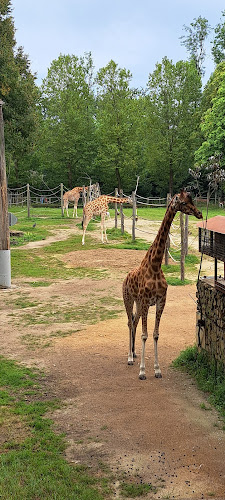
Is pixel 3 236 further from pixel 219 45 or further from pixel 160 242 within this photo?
pixel 219 45

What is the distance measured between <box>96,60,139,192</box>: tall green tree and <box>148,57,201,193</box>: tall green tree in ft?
5.49

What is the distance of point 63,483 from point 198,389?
265 centimetres

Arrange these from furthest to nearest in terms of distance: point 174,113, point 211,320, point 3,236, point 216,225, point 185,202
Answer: point 174,113, point 3,236, point 211,320, point 185,202, point 216,225

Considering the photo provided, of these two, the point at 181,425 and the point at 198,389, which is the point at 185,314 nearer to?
the point at 198,389

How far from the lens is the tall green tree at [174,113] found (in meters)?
37.2

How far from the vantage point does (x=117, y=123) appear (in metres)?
38.3

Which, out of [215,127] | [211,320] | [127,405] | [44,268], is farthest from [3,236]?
[215,127]

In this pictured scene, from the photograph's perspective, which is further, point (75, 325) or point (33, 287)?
point (33, 287)

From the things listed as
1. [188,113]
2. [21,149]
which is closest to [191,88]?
[188,113]

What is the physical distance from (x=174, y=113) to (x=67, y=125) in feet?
29.0

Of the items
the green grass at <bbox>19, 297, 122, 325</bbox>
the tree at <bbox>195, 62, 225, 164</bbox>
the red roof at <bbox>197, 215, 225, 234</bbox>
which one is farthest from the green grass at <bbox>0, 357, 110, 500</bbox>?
the tree at <bbox>195, 62, 225, 164</bbox>

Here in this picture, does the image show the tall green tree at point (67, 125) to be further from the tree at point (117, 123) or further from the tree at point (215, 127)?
the tree at point (215, 127)

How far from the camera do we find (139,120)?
39156 millimetres

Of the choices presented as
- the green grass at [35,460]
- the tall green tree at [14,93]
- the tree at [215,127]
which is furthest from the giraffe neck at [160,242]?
the tree at [215,127]
